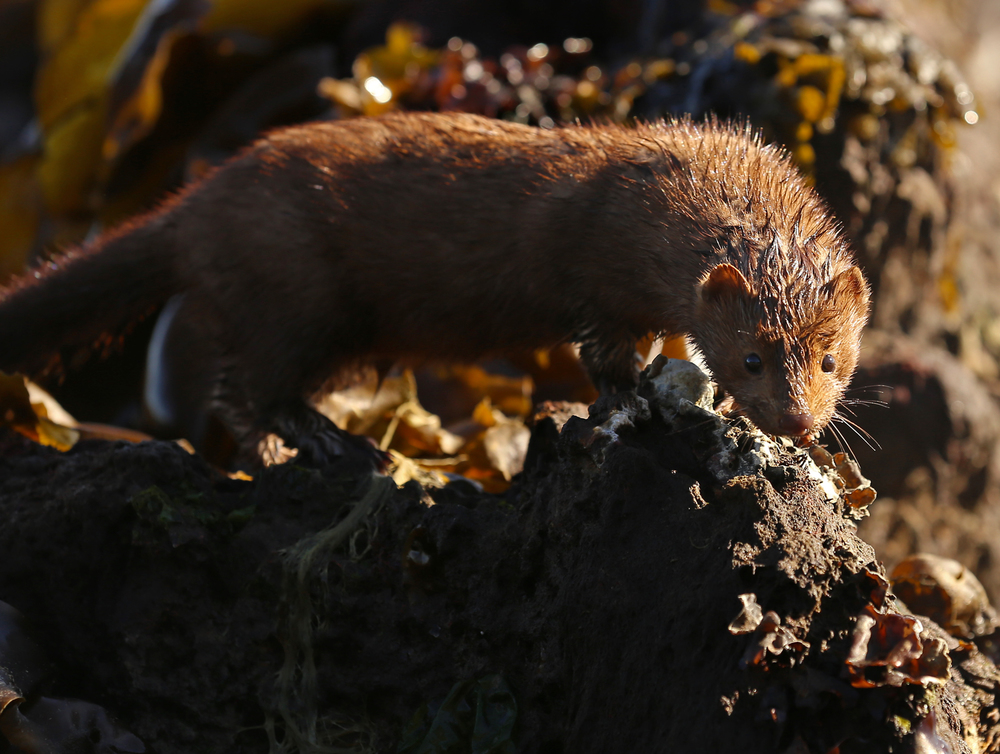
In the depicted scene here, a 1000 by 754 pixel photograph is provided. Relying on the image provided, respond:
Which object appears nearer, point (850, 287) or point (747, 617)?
point (747, 617)

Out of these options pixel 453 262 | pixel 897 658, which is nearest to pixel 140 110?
pixel 453 262

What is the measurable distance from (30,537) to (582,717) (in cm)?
182

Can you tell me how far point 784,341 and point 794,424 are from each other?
0.93 feet

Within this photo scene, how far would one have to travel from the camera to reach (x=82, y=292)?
4062 mm

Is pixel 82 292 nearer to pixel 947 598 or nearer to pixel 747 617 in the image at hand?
pixel 747 617

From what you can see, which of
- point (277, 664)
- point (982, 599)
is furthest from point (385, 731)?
point (982, 599)

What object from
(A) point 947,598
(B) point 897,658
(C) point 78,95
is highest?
(B) point 897,658

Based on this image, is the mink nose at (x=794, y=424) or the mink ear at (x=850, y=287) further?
the mink ear at (x=850, y=287)

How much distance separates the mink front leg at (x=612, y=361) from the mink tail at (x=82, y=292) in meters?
1.89

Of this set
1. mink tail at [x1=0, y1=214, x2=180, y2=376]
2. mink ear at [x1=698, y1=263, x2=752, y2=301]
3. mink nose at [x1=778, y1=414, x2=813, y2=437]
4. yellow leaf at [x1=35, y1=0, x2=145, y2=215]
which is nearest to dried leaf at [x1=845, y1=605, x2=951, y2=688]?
mink nose at [x1=778, y1=414, x2=813, y2=437]

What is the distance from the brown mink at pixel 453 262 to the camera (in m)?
3.05

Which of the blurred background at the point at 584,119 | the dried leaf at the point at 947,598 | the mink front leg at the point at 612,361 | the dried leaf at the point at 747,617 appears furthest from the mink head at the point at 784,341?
the blurred background at the point at 584,119

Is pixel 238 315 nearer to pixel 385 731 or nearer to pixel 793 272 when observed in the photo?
pixel 385 731

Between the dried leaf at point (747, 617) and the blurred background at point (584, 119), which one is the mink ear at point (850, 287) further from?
the blurred background at point (584, 119)
